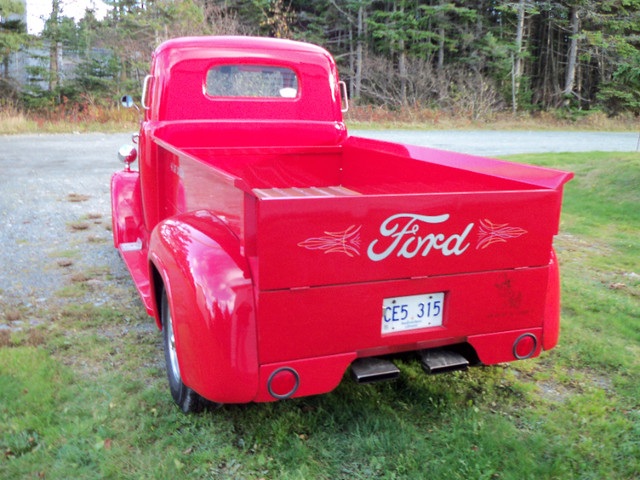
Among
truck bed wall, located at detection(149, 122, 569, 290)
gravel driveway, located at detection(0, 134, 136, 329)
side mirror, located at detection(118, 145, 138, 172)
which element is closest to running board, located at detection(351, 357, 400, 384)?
truck bed wall, located at detection(149, 122, 569, 290)

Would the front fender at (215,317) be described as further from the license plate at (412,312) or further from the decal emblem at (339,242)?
the license plate at (412,312)

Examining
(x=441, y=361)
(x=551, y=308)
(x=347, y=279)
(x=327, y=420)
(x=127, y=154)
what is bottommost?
(x=327, y=420)

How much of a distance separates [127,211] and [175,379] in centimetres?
228

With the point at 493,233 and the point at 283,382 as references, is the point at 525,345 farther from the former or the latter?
the point at 283,382

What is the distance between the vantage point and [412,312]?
7.73ft

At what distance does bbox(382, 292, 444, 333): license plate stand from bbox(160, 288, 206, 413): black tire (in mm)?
991

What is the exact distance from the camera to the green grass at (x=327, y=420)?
2.36m

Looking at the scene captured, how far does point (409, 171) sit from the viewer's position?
3.49m

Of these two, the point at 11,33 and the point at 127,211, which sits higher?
the point at 11,33

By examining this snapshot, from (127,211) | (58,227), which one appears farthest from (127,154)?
(58,227)

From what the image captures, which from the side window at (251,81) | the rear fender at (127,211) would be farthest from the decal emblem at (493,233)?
the rear fender at (127,211)

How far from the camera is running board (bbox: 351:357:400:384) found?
7.68 ft

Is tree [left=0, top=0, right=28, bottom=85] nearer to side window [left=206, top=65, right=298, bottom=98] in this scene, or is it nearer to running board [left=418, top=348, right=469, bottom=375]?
side window [left=206, top=65, right=298, bottom=98]

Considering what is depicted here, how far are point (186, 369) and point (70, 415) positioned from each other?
84cm
